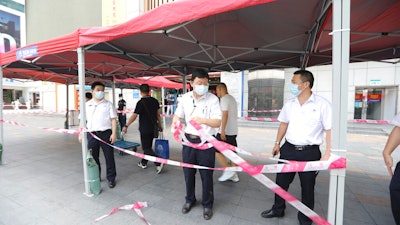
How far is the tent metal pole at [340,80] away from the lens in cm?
162

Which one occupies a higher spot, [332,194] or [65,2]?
[65,2]

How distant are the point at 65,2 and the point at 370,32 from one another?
101ft

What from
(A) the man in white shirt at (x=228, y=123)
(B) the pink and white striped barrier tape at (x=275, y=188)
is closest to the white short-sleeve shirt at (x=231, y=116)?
(A) the man in white shirt at (x=228, y=123)

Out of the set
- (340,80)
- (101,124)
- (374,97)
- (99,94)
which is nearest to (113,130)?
(101,124)

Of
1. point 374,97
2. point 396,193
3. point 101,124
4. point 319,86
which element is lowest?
point 396,193

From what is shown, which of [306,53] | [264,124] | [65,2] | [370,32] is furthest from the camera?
[65,2]

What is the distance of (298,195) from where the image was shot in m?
3.34

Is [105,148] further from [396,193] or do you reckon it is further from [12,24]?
[12,24]

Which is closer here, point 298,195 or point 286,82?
point 298,195

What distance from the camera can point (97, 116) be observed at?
11.4ft

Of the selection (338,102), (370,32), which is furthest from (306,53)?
(338,102)

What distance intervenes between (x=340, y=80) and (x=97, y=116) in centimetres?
335

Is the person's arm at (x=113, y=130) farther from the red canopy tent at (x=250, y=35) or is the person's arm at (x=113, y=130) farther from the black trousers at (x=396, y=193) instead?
the black trousers at (x=396, y=193)

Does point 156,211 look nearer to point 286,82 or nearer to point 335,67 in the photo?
point 335,67
